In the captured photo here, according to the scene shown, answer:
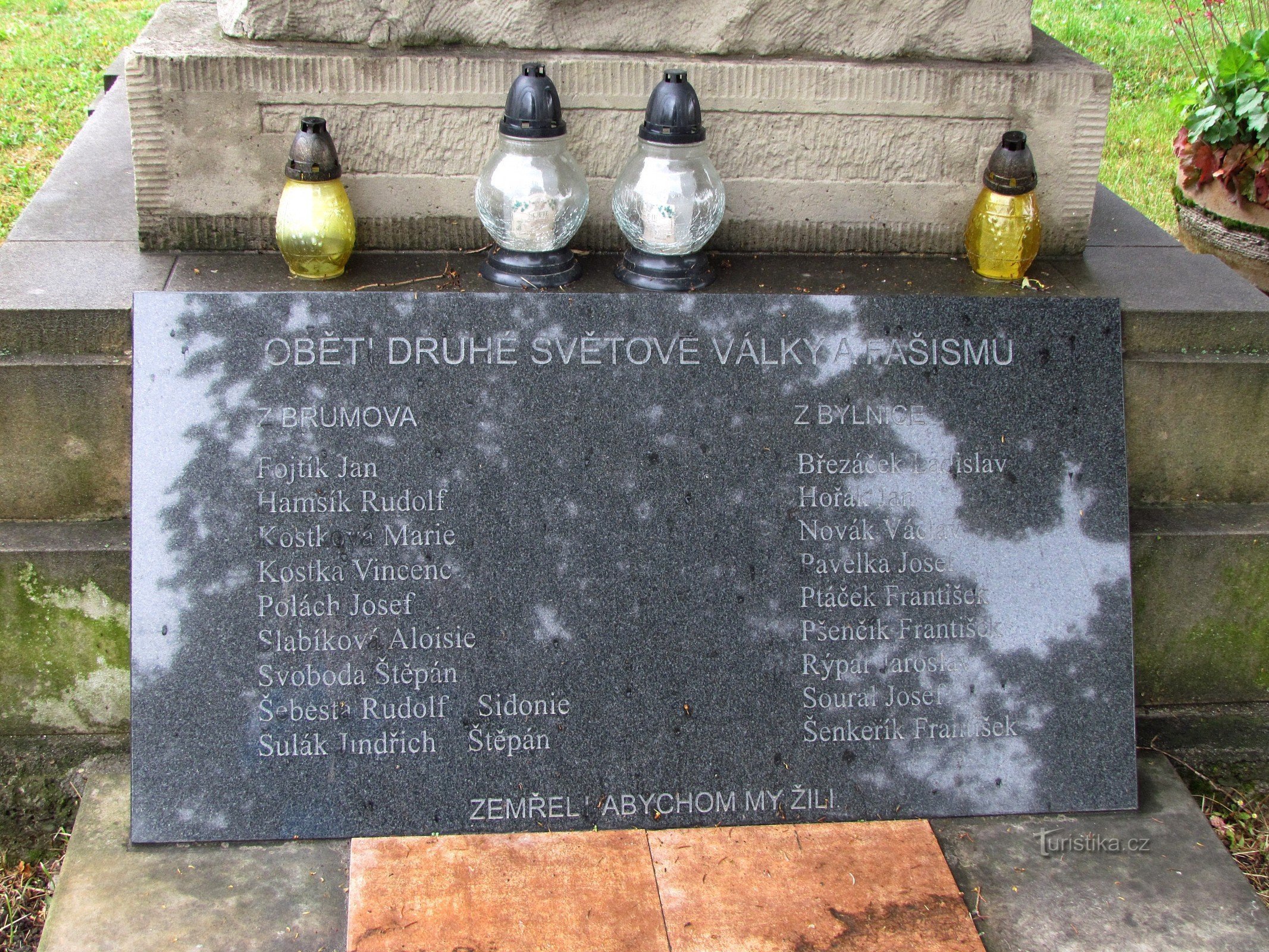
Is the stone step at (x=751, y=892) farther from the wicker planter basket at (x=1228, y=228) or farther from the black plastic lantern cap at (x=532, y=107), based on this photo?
the wicker planter basket at (x=1228, y=228)

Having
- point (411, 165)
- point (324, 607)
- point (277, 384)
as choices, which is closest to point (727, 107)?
point (411, 165)

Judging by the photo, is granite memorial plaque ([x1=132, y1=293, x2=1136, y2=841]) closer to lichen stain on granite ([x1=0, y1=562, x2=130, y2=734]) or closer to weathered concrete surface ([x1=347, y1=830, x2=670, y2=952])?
weathered concrete surface ([x1=347, y1=830, x2=670, y2=952])

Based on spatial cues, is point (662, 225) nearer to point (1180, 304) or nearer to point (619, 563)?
point (619, 563)

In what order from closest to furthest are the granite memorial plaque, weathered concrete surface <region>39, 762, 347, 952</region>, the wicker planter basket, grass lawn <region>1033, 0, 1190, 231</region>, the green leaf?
weathered concrete surface <region>39, 762, 347, 952</region> → the granite memorial plaque → the green leaf → the wicker planter basket → grass lawn <region>1033, 0, 1190, 231</region>

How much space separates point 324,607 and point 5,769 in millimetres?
835

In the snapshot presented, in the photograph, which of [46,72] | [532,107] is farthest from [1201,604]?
[46,72]

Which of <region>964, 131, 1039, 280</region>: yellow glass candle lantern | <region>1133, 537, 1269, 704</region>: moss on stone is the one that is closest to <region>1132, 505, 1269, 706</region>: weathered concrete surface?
<region>1133, 537, 1269, 704</region>: moss on stone

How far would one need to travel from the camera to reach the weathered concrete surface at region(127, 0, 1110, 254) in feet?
8.75

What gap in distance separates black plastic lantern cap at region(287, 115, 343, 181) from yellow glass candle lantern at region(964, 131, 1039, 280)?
1.55 metres

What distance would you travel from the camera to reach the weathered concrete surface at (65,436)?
2.46 meters

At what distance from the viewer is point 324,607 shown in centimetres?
243

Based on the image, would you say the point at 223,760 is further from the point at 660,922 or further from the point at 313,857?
the point at 660,922

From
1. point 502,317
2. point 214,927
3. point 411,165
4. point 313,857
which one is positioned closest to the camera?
point 214,927

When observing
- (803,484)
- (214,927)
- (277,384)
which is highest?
(277,384)
